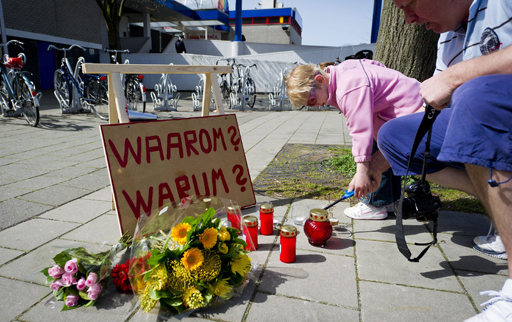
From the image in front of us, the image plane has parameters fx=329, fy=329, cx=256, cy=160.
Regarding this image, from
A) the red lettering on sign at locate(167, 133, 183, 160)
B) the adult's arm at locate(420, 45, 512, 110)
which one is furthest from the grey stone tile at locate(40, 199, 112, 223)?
the adult's arm at locate(420, 45, 512, 110)

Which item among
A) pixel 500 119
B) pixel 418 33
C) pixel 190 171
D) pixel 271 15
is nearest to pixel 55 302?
pixel 190 171

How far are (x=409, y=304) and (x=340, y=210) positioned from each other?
118 cm

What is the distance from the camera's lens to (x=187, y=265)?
55.9 inches

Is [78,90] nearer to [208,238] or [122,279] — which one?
[122,279]

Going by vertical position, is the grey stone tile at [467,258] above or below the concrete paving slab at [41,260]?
below

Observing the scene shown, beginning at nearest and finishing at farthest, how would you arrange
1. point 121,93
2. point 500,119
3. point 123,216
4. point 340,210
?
point 500,119
point 123,216
point 121,93
point 340,210

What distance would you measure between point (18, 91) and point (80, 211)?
5.66 metres

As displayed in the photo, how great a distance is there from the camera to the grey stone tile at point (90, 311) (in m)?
1.42

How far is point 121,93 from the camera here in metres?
2.24

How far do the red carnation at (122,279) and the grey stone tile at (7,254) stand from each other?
2.40 ft

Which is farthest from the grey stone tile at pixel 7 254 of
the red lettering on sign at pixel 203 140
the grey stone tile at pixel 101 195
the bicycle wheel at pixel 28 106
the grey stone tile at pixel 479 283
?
the bicycle wheel at pixel 28 106

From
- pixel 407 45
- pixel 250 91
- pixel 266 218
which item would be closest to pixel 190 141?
pixel 266 218

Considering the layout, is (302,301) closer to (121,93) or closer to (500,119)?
(500,119)

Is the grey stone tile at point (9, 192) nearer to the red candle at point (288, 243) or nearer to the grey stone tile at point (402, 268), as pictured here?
the red candle at point (288, 243)
